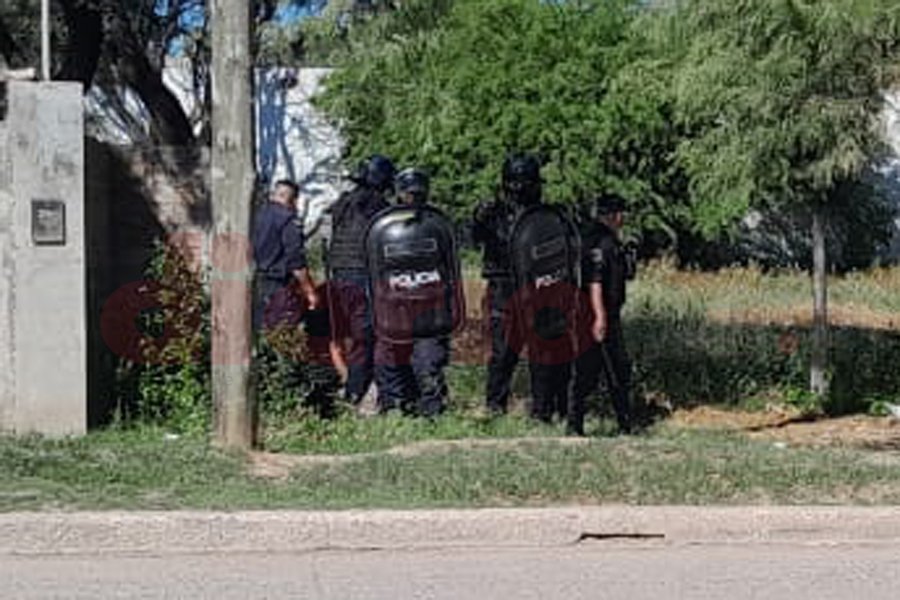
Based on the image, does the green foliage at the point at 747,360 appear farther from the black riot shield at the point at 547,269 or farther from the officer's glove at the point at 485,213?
the officer's glove at the point at 485,213

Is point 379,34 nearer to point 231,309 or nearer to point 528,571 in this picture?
point 231,309

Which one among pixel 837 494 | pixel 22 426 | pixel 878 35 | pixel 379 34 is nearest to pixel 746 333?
pixel 878 35

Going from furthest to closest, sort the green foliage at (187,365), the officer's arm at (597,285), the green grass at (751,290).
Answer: the green grass at (751,290)
the officer's arm at (597,285)
the green foliage at (187,365)

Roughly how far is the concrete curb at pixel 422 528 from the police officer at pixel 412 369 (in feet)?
10.3

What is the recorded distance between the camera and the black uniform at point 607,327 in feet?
35.1

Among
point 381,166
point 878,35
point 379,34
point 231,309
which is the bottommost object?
point 231,309

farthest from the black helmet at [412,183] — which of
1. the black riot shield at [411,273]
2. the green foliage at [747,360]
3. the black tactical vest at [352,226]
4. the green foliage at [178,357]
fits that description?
the green foliage at [747,360]

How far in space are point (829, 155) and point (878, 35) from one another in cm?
119

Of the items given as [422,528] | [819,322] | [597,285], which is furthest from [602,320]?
[422,528]

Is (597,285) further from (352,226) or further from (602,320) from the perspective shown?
(352,226)

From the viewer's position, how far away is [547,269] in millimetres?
10898

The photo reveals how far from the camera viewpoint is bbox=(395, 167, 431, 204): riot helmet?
10.9 metres

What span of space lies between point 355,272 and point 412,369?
80 centimetres

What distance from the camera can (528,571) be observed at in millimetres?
7242
